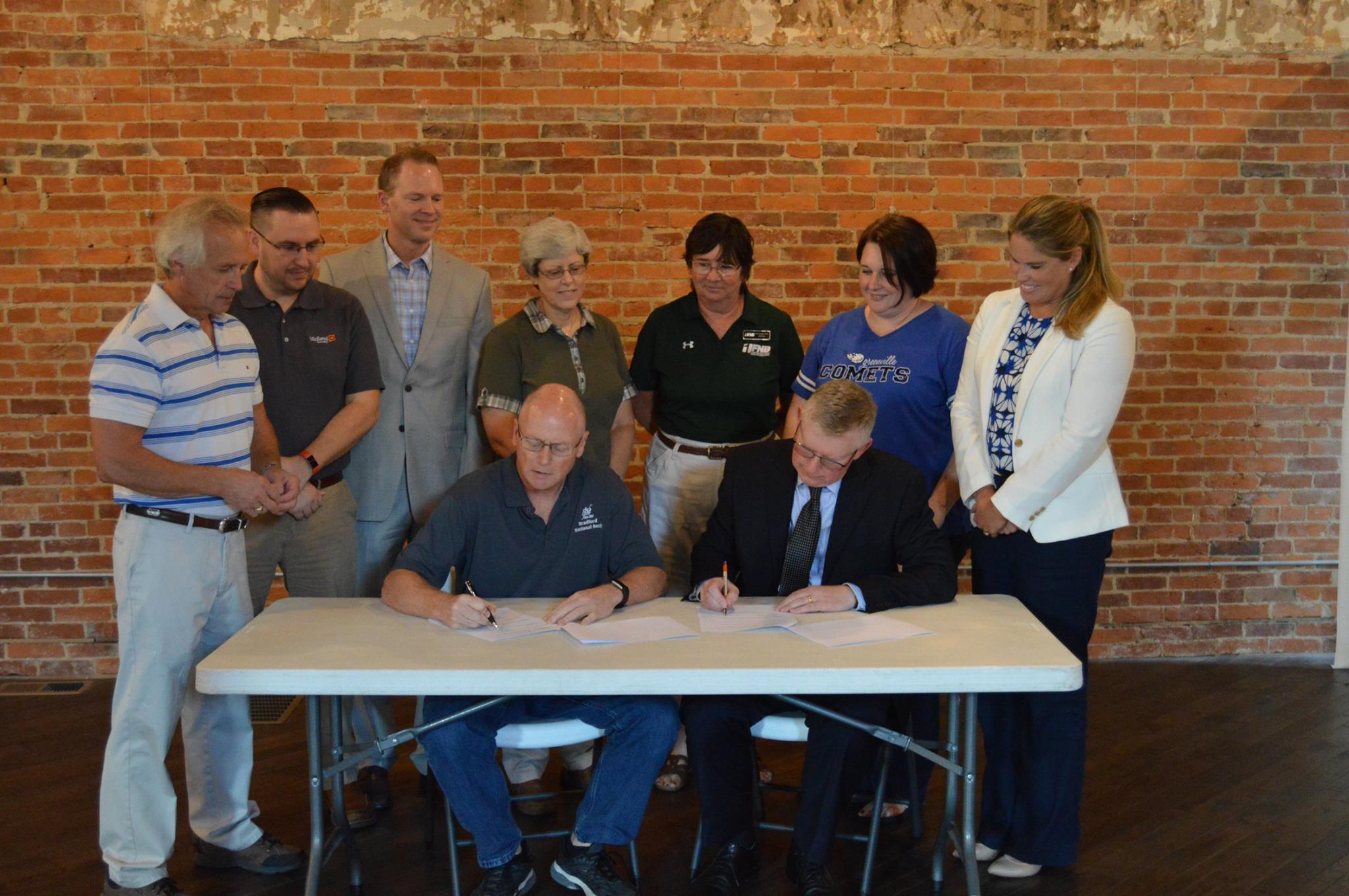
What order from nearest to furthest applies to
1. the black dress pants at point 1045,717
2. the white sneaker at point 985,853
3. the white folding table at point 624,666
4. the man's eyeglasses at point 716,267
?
the white folding table at point 624,666, the black dress pants at point 1045,717, the white sneaker at point 985,853, the man's eyeglasses at point 716,267

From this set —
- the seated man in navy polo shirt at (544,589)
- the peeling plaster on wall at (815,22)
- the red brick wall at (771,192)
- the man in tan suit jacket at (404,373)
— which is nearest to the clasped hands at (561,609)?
the seated man in navy polo shirt at (544,589)

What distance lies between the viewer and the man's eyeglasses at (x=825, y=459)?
3078 mm

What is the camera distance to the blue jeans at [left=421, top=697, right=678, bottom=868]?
9.45 feet

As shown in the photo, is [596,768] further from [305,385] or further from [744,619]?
[305,385]

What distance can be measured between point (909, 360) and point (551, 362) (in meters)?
1.10

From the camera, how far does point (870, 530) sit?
3.18m

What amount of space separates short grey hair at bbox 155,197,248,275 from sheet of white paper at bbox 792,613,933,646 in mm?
1689

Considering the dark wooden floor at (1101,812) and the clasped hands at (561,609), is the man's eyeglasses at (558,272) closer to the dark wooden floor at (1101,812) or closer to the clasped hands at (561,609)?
the clasped hands at (561,609)

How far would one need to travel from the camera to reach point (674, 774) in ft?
12.9

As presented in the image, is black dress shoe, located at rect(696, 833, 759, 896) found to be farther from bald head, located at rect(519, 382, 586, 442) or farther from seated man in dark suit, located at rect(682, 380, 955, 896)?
bald head, located at rect(519, 382, 586, 442)

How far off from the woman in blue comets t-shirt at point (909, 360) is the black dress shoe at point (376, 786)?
4.85 feet

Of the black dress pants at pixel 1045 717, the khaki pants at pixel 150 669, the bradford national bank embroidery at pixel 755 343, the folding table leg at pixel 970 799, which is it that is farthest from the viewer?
the bradford national bank embroidery at pixel 755 343

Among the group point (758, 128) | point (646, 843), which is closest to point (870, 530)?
point (646, 843)

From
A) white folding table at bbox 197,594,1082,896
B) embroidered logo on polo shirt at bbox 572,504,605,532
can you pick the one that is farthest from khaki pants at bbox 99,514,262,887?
embroidered logo on polo shirt at bbox 572,504,605,532
